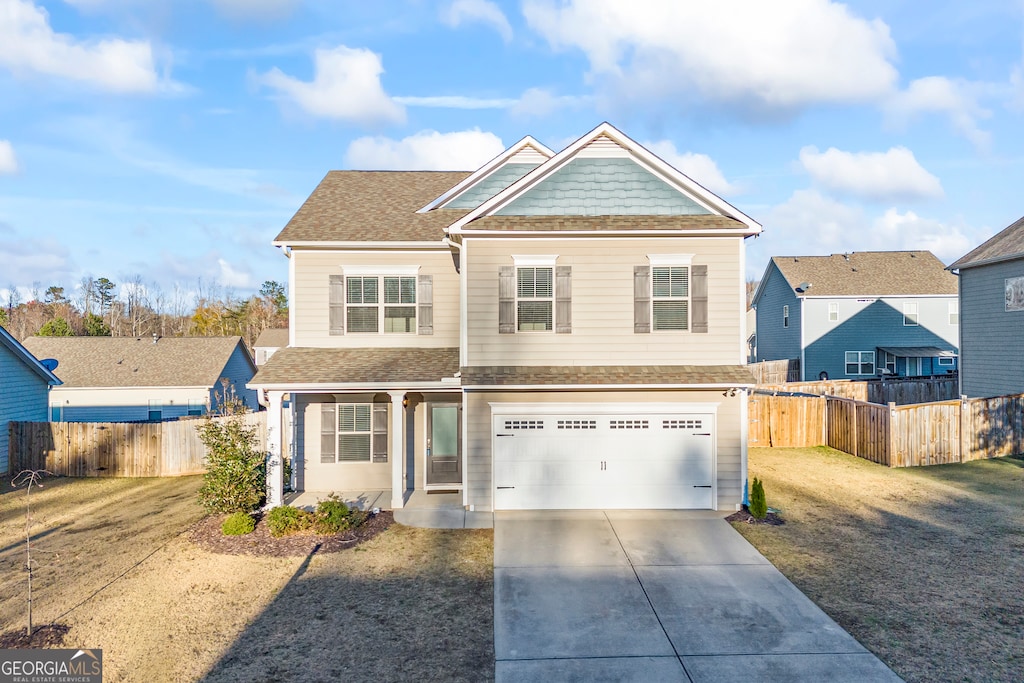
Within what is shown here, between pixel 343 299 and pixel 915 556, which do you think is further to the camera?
pixel 343 299

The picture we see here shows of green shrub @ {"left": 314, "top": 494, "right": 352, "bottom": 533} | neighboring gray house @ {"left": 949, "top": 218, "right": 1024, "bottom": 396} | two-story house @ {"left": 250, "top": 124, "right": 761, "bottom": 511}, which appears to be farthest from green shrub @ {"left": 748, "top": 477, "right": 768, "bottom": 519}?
neighboring gray house @ {"left": 949, "top": 218, "right": 1024, "bottom": 396}

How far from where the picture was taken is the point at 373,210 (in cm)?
1552

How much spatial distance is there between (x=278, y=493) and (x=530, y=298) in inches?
272

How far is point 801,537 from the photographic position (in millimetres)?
11117

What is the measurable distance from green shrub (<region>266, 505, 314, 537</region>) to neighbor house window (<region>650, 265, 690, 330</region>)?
834 centimetres

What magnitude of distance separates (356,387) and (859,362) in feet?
105

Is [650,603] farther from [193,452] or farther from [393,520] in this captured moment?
[193,452]

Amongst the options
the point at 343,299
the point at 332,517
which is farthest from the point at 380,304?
the point at 332,517

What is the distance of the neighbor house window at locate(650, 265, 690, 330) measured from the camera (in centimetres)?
1291

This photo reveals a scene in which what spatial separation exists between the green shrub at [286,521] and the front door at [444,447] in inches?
137

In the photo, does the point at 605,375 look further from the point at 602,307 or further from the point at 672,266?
the point at 672,266

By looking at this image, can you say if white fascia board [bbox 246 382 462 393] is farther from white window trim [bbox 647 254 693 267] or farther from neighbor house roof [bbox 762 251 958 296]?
neighbor house roof [bbox 762 251 958 296]

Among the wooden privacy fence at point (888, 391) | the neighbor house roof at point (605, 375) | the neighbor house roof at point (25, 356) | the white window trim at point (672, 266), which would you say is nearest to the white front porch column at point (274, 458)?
the neighbor house roof at point (605, 375)

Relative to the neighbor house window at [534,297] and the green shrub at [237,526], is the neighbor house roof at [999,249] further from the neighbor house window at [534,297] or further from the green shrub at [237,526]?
the green shrub at [237,526]
